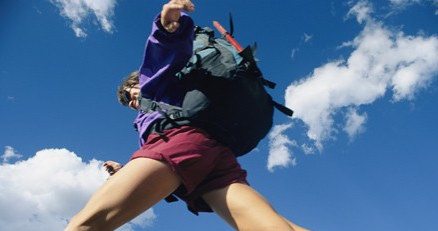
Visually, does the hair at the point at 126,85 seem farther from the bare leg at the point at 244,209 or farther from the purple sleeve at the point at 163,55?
the bare leg at the point at 244,209

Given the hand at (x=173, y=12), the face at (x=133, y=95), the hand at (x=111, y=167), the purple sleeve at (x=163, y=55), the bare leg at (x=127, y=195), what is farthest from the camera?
the face at (x=133, y=95)

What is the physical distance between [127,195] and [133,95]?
1359mm

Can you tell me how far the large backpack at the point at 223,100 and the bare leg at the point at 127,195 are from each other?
38 cm

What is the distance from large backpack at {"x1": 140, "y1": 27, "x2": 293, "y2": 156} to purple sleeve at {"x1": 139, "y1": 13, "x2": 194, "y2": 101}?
70 mm

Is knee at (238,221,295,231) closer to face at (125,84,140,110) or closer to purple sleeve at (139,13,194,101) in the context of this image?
purple sleeve at (139,13,194,101)

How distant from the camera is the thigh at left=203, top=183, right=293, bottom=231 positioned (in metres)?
2.76

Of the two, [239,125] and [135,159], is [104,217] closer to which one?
[135,159]

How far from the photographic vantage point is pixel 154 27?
2.81 metres

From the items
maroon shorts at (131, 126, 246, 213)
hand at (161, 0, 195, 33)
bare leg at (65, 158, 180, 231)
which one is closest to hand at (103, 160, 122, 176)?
maroon shorts at (131, 126, 246, 213)

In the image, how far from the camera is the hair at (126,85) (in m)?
3.80

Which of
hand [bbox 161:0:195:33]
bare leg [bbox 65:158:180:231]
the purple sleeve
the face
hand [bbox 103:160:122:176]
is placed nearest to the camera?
bare leg [bbox 65:158:180:231]

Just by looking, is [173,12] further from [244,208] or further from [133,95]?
[244,208]

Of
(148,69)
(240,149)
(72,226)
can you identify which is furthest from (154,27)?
(72,226)

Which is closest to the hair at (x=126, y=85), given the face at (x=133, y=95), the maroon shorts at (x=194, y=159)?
the face at (x=133, y=95)
